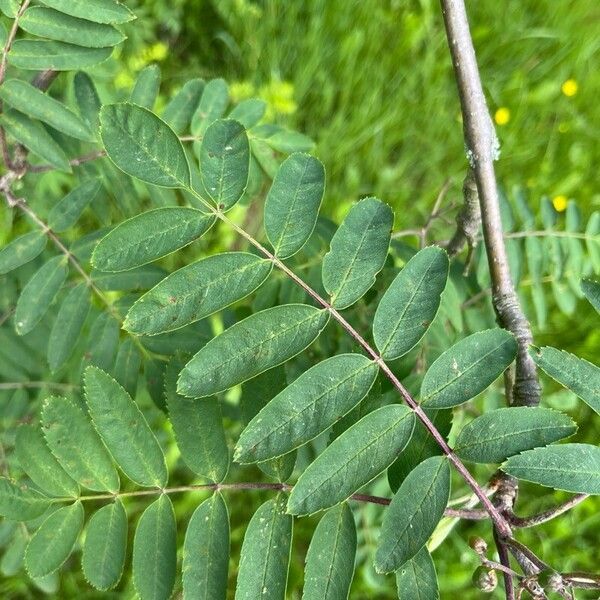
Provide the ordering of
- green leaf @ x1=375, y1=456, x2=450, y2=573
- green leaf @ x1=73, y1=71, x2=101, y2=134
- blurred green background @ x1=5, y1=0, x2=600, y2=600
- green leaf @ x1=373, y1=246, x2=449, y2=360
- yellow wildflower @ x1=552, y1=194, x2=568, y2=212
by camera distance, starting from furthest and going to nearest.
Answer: blurred green background @ x1=5, y1=0, x2=600, y2=600 → yellow wildflower @ x1=552, y1=194, x2=568, y2=212 → green leaf @ x1=73, y1=71, x2=101, y2=134 → green leaf @ x1=373, y1=246, x2=449, y2=360 → green leaf @ x1=375, y1=456, x2=450, y2=573

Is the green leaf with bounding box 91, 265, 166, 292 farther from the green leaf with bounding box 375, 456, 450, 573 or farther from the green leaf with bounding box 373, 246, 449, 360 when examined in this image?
the green leaf with bounding box 375, 456, 450, 573

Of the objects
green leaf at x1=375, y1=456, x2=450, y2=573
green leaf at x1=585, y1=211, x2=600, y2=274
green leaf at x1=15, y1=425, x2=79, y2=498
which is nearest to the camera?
green leaf at x1=375, y1=456, x2=450, y2=573

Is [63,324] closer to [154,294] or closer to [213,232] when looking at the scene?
[154,294]

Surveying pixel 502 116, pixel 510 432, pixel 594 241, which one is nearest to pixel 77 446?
pixel 510 432

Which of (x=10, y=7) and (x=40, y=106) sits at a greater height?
(x=10, y=7)

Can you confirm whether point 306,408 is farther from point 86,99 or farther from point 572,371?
point 86,99

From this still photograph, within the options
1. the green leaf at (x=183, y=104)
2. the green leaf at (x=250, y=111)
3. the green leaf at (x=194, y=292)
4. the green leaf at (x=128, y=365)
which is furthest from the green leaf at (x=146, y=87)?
the green leaf at (x=194, y=292)

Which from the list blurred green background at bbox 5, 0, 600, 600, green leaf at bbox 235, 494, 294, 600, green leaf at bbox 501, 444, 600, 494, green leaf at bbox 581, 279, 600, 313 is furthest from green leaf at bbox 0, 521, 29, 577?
blurred green background at bbox 5, 0, 600, 600
